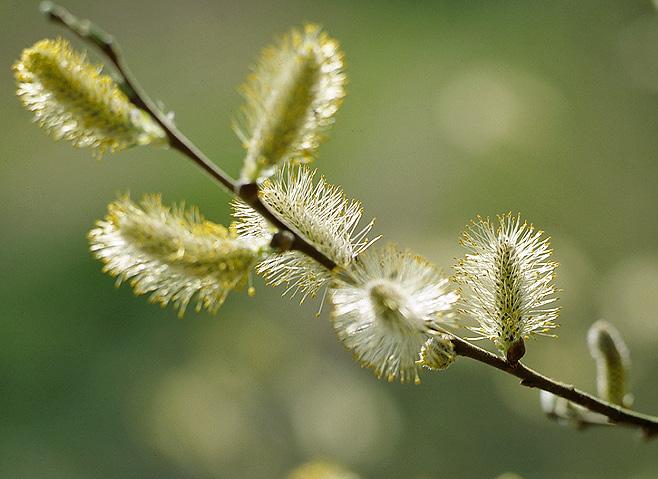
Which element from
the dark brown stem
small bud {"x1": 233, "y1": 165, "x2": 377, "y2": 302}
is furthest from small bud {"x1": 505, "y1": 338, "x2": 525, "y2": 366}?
small bud {"x1": 233, "y1": 165, "x2": 377, "y2": 302}

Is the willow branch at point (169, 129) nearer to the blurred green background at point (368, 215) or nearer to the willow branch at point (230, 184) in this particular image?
the willow branch at point (230, 184)

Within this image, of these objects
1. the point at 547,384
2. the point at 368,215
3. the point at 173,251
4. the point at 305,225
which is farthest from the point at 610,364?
the point at 368,215

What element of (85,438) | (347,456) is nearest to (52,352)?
(85,438)

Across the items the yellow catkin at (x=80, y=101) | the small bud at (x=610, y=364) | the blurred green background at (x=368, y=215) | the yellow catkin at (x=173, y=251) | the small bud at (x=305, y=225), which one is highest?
the blurred green background at (x=368, y=215)

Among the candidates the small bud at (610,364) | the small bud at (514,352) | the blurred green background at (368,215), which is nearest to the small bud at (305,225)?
the small bud at (514,352)

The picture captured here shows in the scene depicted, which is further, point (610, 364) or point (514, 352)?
point (610, 364)

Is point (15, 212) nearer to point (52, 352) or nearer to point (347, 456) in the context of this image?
point (52, 352)

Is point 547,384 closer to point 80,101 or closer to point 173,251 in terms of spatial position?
point 173,251
